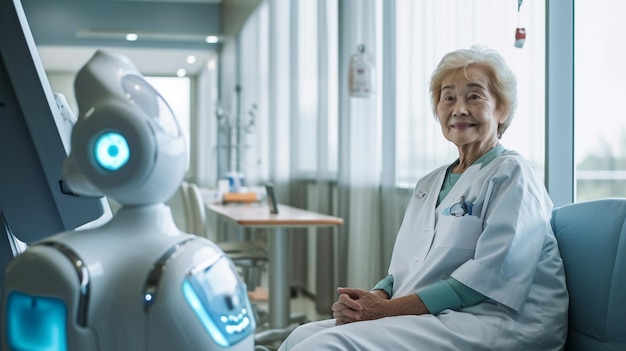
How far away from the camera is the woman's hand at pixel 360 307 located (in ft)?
5.26

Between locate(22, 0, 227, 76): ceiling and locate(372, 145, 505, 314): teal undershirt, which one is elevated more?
locate(22, 0, 227, 76): ceiling

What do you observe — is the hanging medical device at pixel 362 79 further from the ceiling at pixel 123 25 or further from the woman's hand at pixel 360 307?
the ceiling at pixel 123 25

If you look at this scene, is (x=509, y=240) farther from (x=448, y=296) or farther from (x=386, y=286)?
(x=386, y=286)

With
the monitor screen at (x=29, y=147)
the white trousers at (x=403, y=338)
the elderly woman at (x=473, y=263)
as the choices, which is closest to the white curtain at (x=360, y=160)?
the elderly woman at (x=473, y=263)

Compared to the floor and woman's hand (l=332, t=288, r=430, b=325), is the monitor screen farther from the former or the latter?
the floor

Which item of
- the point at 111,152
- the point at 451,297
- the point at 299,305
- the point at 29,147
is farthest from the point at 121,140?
the point at 299,305

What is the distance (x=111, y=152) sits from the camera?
0.79m

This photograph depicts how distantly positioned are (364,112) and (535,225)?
8.26 ft

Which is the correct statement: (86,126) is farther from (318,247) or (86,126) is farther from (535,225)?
(318,247)

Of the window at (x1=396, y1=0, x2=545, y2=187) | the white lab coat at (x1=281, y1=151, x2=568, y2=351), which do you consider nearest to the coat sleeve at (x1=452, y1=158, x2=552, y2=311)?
the white lab coat at (x1=281, y1=151, x2=568, y2=351)

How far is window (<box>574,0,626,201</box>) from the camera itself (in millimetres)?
2211

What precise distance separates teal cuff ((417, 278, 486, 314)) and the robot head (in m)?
0.87

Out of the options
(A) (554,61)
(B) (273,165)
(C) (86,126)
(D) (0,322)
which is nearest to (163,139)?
(C) (86,126)

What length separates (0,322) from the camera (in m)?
0.79
